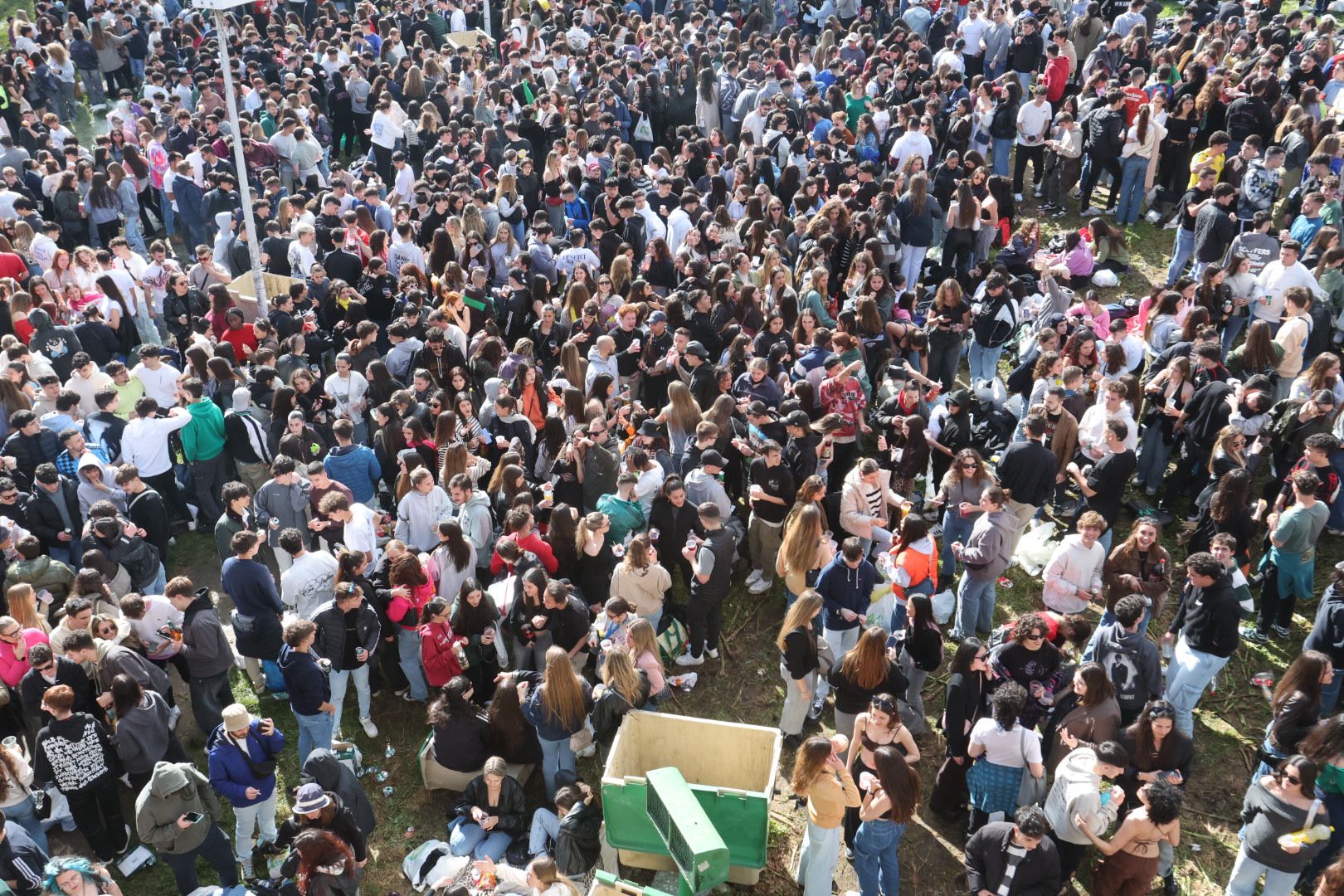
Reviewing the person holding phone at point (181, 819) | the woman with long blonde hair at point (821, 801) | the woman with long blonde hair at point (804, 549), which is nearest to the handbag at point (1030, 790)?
the woman with long blonde hair at point (821, 801)

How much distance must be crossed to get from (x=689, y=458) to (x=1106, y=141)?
8.39 metres

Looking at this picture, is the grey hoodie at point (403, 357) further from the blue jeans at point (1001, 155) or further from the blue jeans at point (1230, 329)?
the blue jeans at point (1001, 155)

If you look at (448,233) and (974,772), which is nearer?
(974,772)

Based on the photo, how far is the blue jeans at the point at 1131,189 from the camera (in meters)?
14.5

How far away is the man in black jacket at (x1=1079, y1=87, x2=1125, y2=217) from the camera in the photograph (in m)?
14.1

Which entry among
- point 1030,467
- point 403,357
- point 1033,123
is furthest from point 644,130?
point 1030,467

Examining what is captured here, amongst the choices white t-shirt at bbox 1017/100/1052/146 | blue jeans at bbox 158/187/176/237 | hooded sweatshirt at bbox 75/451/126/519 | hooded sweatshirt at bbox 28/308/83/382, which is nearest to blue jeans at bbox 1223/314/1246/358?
white t-shirt at bbox 1017/100/1052/146

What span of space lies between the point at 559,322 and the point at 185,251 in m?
8.23

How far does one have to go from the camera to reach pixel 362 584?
312 inches

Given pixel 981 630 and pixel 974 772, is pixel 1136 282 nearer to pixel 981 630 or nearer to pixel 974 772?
pixel 981 630

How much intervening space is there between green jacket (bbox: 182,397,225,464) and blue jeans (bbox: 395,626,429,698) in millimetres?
2964

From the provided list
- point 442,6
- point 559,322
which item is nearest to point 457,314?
point 559,322

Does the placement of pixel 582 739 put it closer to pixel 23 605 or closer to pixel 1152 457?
pixel 23 605

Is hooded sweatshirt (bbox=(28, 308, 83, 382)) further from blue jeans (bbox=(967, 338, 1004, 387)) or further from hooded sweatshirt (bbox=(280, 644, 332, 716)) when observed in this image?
blue jeans (bbox=(967, 338, 1004, 387))
